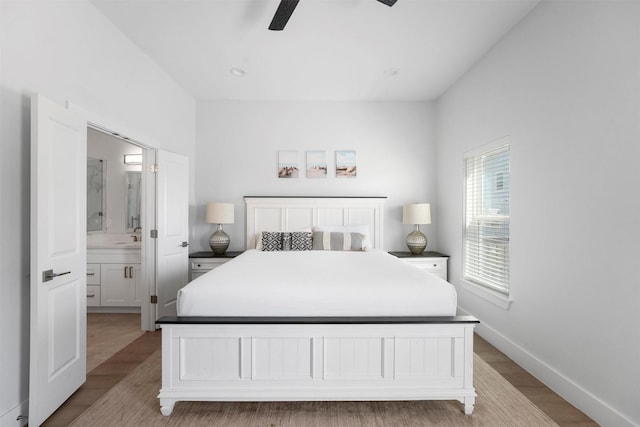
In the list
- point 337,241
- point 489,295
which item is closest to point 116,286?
point 337,241

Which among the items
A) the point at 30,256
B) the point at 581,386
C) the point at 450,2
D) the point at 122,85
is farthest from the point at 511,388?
the point at 122,85

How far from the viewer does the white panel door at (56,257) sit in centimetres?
176

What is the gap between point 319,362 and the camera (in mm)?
1881

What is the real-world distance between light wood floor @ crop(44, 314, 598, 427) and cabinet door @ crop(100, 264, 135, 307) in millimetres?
183

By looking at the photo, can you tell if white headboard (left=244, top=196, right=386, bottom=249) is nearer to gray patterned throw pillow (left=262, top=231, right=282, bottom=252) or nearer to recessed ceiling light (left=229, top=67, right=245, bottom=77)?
→ gray patterned throw pillow (left=262, top=231, right=282, bottom=252)

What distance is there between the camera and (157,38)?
9.23 ft

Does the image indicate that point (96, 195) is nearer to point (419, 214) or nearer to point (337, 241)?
point (337, 241)

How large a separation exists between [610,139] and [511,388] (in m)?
1.79

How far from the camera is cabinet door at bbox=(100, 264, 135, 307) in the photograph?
380cm

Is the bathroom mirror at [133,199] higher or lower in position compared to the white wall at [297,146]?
lower

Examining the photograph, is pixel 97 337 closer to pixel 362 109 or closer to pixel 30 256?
pixel 30 256

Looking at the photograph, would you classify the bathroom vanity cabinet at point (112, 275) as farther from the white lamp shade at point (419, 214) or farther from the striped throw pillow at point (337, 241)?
the white lamp shade at point (419, 214)

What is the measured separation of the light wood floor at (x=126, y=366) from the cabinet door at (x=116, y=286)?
183 millimetres

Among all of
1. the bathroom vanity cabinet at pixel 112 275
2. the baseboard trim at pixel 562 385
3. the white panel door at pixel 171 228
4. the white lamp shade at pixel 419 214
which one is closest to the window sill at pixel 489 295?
the baseboard trim at pixel 562 385
